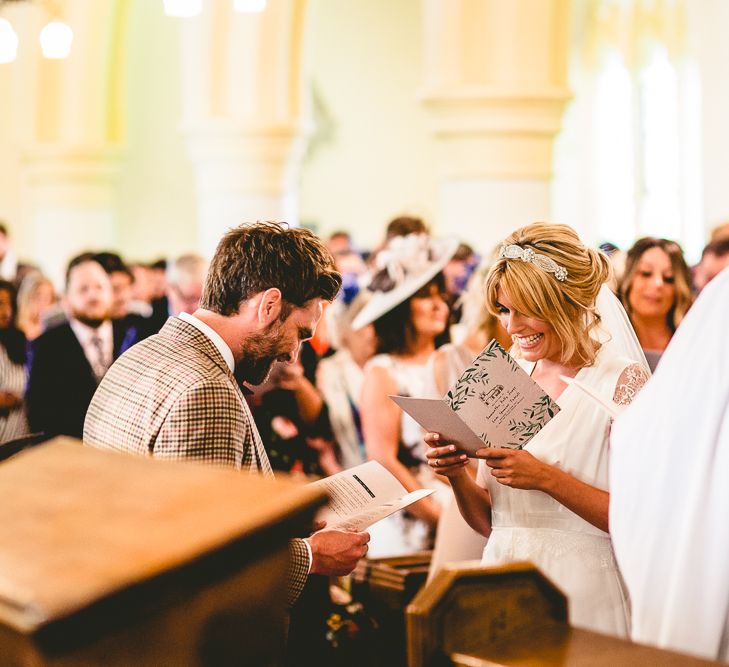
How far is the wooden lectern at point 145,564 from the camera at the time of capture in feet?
5.02

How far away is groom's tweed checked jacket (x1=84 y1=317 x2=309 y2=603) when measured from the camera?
2875 mm

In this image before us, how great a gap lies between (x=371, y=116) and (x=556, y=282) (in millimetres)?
15215

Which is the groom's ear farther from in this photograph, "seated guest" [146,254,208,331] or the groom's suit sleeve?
"seated guest" [146,254,208,331]

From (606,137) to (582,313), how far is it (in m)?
14.3

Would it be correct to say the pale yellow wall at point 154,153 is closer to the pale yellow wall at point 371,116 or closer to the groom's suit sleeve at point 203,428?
the pale yellow wall at point 371,116

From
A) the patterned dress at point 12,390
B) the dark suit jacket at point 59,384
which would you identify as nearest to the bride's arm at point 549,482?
the dark suit jacket at point 59,384

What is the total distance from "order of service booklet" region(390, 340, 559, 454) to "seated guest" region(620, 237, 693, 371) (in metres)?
2.56

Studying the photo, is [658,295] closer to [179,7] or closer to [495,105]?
[495,105]

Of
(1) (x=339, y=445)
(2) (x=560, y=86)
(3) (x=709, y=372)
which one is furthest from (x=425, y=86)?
(3) (x=709, y=372)

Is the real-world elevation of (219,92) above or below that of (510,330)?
above

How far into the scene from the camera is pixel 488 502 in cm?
378

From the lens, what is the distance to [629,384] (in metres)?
3.46

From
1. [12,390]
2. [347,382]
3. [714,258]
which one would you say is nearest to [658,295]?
[714,258]

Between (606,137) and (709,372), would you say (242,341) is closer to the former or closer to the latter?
(709,372)
